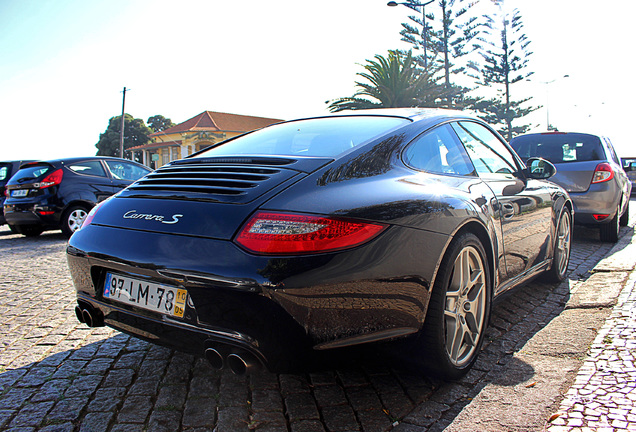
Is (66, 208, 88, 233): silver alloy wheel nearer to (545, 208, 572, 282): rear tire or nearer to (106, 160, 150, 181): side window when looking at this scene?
(106, 160, 150, 181): side window

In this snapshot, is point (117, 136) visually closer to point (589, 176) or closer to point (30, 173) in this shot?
point (30, 173)

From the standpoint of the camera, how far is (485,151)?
348 cm

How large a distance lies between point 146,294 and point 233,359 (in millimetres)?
499

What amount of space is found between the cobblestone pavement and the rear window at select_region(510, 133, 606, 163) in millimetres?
3980

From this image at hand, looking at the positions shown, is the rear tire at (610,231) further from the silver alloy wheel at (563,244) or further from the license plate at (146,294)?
the license plate at (146,294)

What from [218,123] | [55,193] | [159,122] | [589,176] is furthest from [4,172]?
[159,122]

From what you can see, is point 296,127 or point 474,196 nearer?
point 474,196

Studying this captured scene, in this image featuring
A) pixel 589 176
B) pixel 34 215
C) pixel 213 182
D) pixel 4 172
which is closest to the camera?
pixel 213 182

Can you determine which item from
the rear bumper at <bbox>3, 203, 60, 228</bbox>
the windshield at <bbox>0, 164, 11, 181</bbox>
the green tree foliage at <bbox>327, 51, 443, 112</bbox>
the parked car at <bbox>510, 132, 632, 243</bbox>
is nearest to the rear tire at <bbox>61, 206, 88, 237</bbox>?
the rear bumper at <bbox>3, 203, 60, 228</bbox>

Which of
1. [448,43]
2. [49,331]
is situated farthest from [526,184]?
[448,43]

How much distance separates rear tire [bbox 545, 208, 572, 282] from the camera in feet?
14.3

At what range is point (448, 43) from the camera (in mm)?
35062

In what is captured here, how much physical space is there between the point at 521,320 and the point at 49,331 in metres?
3.23

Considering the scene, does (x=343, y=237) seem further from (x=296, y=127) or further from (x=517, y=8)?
(x=517, y=8)
